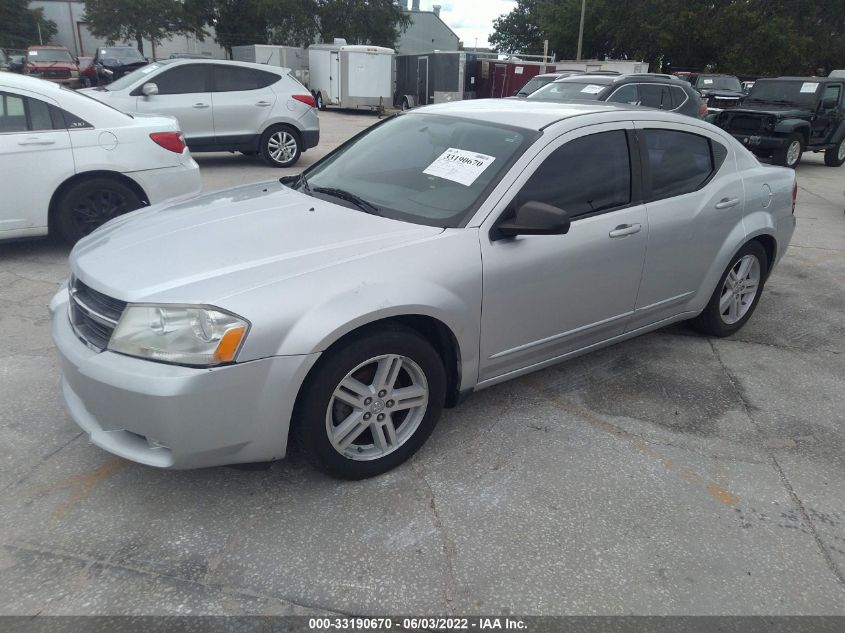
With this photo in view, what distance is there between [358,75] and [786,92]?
1455cm

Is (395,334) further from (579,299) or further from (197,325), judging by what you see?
(579,299)

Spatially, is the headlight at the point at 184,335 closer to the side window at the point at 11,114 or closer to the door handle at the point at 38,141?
the door handle at the point at 38,141

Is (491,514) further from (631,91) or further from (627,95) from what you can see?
(631,91)

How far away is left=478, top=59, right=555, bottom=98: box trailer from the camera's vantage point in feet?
86.1

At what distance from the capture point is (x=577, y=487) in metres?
3.00

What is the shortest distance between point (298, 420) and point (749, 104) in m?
14.5

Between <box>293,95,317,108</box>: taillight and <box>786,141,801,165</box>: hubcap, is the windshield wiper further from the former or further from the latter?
<box>786,141,801,165</box>: hubcap

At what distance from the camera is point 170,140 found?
6.16 metres

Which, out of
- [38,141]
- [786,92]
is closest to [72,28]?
[786,92]

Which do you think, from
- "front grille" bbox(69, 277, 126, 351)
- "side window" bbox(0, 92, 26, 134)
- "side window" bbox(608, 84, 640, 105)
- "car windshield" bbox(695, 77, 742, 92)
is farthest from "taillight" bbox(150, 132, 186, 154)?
"car windshield" bbox(695, 77, 742, 92)

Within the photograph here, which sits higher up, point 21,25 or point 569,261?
point 21,25

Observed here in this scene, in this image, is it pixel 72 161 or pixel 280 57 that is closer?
pixel 72 161

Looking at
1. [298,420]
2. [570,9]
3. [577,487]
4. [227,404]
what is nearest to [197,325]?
[227,404]

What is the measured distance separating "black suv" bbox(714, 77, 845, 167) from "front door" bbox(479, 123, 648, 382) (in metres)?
10.9
